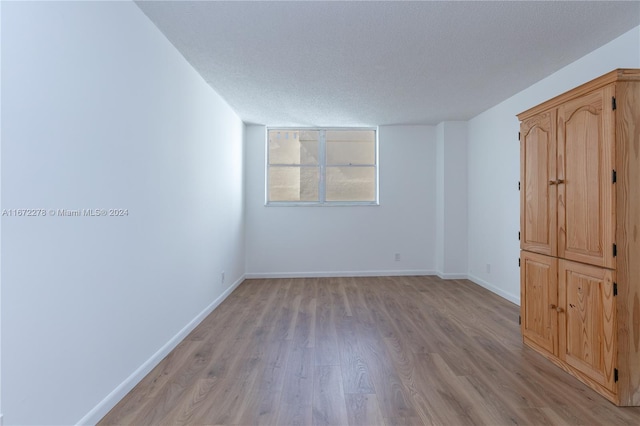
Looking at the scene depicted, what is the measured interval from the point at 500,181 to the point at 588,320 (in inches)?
99.9

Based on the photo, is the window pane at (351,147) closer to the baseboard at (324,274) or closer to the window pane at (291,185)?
the window pane at (291,185)

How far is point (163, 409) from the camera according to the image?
5.75ft

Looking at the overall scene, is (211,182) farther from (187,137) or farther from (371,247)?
(371,247)

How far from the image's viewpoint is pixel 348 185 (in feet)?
17.5

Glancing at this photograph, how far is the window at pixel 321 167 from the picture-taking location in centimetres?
529

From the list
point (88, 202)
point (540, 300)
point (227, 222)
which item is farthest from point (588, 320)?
point (227, 222)

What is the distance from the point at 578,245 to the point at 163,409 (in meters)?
2.87

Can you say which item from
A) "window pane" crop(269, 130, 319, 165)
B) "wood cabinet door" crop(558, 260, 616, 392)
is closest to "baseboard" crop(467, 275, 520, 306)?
"wood cabinet door" crop(558, 260, 616, 392)

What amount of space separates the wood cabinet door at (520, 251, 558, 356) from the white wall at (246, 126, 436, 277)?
2611 mm

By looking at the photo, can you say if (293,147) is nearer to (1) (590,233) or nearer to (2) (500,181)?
(2) (500,181)

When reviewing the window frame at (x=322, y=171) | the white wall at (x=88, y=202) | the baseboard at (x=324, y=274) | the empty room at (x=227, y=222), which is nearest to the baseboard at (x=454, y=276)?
the baseboard at (x=324, y=274)

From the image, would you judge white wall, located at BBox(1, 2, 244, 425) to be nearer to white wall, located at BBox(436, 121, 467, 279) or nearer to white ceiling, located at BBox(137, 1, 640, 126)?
white ceiling, located at BBox(137, 1, 640, 126)

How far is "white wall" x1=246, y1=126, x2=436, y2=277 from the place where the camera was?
5152 millimetres

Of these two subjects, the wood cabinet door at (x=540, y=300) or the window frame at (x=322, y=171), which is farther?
the window frame at (x=322, y=171)
